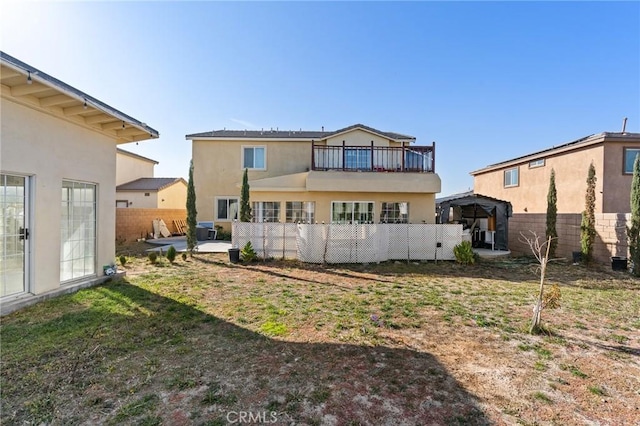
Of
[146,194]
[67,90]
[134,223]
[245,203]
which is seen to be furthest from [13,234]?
[146,194]

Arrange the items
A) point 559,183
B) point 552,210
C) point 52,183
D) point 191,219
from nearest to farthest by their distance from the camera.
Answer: point 52,183 < point 552,210 < point 191,219 < point 559,183

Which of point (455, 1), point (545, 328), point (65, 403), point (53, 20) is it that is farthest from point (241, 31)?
point (545, 328)

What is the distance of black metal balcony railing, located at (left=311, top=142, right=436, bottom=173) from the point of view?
12828 millimetres

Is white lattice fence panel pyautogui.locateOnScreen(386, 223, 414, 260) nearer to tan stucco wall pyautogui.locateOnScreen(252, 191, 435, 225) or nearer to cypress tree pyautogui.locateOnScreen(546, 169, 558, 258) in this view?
tan stucco wall pyautogui.locateOnScreen(252, 191, 435, 225)

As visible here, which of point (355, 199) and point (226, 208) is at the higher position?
point (355, 199)

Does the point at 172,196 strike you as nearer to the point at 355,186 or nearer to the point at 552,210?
the point at 355,186

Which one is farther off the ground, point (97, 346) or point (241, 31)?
point (241, 31)

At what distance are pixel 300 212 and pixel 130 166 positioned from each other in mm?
19119

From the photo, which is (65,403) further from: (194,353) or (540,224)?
(540,224)

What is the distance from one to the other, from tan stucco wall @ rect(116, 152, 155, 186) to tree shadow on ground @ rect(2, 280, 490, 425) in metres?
21.9

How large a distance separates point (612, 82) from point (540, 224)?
668 cm

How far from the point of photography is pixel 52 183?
585cm

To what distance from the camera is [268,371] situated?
3.39m

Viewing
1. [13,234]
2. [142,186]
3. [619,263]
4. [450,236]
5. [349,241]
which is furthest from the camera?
[142,186]
